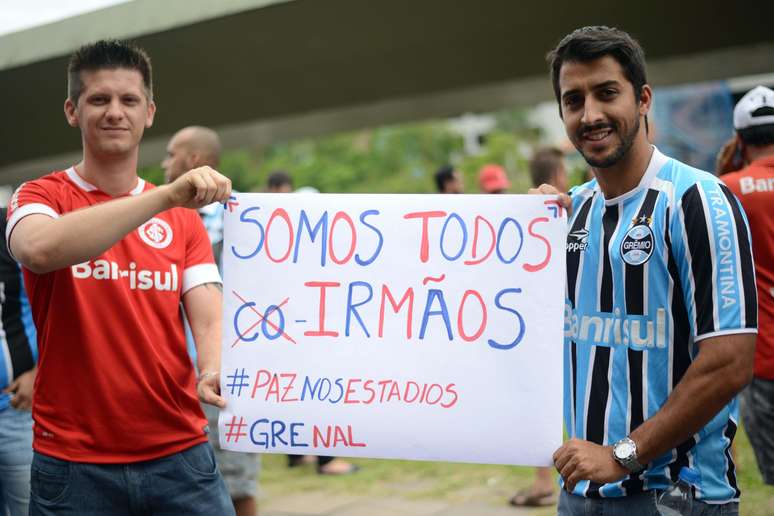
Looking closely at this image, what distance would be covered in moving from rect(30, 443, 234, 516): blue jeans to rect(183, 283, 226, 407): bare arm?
0.84 feet

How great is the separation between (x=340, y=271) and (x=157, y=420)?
702 mm

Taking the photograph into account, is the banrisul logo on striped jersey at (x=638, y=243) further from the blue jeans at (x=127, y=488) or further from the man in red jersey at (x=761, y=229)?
the man in red jersey at (x=761, y=229)

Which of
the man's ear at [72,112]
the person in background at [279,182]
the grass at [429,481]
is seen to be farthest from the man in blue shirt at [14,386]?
the person in background at [279,182]

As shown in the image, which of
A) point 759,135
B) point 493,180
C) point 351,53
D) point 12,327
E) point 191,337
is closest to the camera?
point 12,327

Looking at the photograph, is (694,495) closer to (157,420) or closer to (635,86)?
(635,86)

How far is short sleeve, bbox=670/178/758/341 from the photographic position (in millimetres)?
2053

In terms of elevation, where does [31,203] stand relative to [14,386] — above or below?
above

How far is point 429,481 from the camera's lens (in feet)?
21.7

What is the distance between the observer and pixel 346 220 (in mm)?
2615

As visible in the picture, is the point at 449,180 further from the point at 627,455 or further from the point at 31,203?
the point at 627,455

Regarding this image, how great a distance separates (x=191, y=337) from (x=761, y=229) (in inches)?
112

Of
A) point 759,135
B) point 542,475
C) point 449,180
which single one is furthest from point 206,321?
point 449,180

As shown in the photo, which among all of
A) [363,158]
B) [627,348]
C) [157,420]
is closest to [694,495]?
[627,348]

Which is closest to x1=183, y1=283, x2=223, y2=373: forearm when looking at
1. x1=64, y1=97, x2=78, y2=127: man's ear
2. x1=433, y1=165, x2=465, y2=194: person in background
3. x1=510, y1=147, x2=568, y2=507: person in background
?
x1=64, y1=97, x2=78, y2=127: man's ear
